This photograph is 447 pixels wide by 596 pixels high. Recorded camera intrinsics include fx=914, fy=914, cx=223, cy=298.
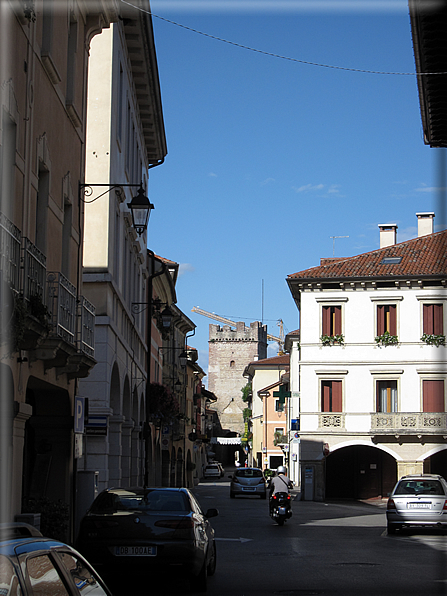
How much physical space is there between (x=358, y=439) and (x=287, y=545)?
28254mm

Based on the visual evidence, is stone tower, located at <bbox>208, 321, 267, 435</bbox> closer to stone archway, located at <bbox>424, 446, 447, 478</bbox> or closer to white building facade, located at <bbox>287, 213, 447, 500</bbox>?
stone archway, located at <bbox>424, 446, 447, 478</bbox>

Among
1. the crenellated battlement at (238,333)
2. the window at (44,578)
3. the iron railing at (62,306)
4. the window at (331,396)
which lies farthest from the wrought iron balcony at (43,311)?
the crenellated battlement at (238,333)

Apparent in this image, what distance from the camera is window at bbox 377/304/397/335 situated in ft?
154

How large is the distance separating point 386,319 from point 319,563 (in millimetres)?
32904

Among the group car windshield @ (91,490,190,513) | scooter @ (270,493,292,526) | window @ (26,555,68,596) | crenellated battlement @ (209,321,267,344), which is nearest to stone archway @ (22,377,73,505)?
car windshield @ (91,490,190,513)

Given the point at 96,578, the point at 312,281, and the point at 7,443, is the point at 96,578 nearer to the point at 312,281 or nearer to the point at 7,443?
the point at 7,443

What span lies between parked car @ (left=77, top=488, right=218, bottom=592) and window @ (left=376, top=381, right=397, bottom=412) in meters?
36.4

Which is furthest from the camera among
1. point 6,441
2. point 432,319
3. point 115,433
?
point 432,319

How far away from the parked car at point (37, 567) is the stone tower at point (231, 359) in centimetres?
14353

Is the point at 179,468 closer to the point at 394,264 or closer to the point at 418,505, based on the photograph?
the point at 394,264

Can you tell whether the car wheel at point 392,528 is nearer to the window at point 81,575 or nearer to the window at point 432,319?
the window at point 81,575

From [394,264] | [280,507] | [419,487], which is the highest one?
[394,264]

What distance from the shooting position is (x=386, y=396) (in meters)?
47.1

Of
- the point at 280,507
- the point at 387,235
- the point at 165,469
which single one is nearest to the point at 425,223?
the point at 387,235
